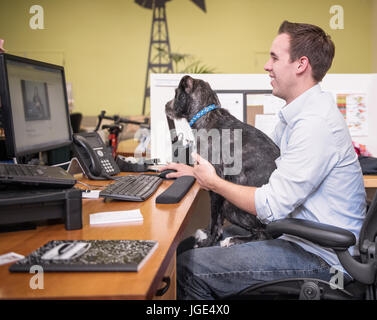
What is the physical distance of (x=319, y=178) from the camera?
1217 millimetres

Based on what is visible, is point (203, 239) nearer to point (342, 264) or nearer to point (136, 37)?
point (342, 264)

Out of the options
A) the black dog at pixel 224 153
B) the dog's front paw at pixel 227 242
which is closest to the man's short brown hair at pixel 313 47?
the black dog at pixel 224 153

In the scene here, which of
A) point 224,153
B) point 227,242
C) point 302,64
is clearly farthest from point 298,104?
point 227,242

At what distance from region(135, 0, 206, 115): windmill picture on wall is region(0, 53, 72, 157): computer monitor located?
4907 millimetres

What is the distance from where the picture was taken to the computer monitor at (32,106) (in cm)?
119

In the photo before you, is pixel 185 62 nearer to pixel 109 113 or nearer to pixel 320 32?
pixel 109 113

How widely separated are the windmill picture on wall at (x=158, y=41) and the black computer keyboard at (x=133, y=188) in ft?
16.5

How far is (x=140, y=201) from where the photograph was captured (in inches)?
53.1

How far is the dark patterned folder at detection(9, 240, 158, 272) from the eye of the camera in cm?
72

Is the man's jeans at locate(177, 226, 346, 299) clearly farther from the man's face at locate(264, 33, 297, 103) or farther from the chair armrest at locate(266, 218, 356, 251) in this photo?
the man's face at locate(264, 33, 297, 103)

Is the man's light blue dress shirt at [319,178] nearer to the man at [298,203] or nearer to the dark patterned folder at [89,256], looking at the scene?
the man at [298,203]

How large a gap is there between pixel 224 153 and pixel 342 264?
0.83 meters

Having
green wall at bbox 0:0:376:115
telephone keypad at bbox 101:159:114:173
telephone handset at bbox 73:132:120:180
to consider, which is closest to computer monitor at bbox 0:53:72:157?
telephone handset at bbox 73:132:120:180
